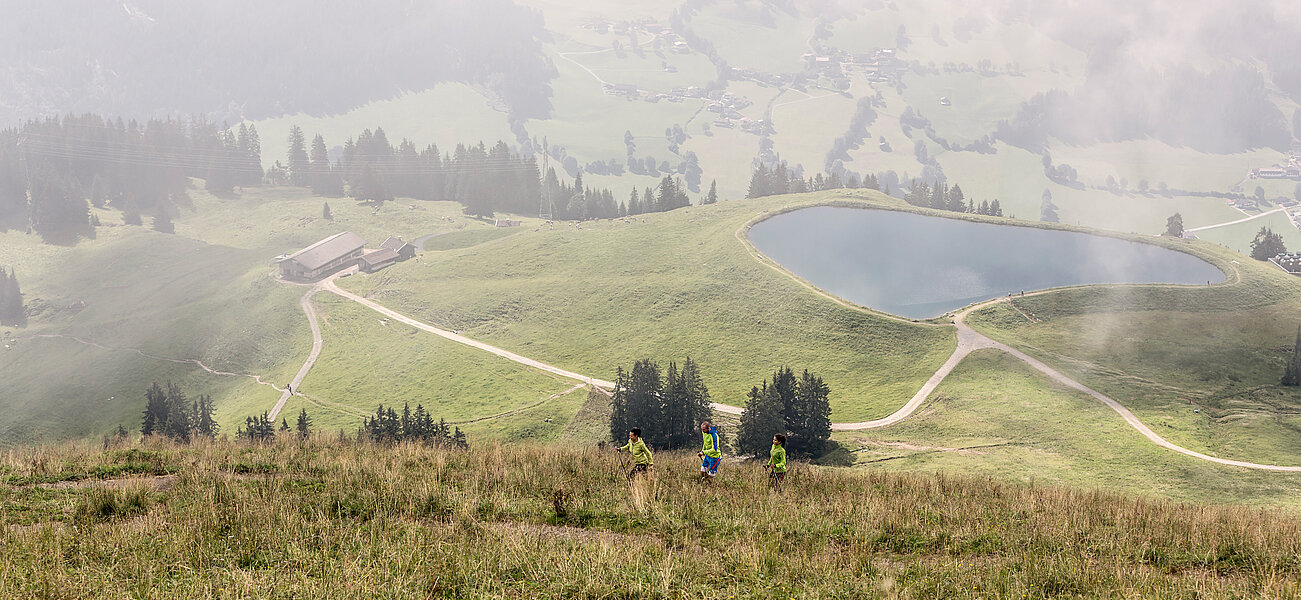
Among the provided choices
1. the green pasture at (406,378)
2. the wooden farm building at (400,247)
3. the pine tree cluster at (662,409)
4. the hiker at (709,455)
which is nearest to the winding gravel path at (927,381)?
the green pasture at (406,378)

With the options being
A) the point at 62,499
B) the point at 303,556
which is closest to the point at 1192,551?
the point at 303,556

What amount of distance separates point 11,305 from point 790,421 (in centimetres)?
15329

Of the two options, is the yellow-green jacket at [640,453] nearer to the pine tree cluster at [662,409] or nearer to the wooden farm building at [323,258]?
the pine tree cluster at [662,409]

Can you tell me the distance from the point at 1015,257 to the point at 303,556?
113403 millimetres

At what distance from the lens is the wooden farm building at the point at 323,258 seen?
464 feet

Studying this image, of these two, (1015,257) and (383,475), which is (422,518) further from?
(1015,257)

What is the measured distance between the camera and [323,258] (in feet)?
479

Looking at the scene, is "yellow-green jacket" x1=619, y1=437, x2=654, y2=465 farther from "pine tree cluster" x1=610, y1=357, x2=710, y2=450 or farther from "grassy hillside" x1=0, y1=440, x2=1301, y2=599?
"pine tree cluster" x1=610, y1=357, x2=710, y2=450

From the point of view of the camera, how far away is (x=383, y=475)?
20.4 metres

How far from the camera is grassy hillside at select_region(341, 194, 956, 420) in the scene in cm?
8212

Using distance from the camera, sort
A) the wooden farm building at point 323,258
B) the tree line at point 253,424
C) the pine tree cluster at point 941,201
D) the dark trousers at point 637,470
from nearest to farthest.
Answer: the dark trousers at point 637,470 < the tree line at point 253,424 < the wooden farm building at point 323,258 < the pine tree cluster at point 941,201

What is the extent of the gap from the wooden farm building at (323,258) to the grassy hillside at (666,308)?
8.92 meters

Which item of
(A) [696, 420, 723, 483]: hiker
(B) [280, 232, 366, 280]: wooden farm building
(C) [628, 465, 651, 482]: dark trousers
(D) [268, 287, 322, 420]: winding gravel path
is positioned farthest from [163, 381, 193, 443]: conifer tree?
(A) [696, 420, 723, 483]: hiker

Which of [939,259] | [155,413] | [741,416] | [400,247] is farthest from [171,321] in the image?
[939,259]
